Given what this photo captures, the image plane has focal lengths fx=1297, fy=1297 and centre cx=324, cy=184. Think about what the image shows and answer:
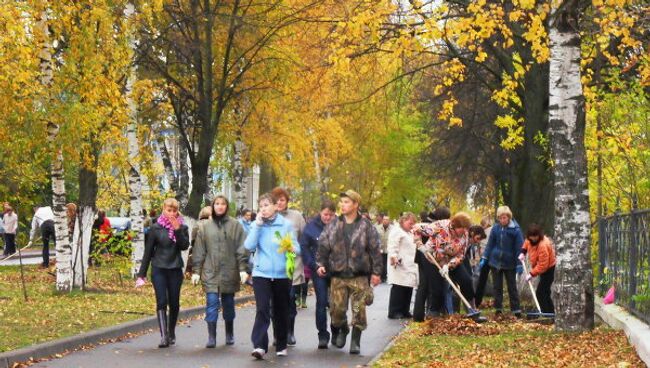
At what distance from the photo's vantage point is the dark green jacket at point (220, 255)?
14.8 metres

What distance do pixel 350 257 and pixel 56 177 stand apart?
835cm

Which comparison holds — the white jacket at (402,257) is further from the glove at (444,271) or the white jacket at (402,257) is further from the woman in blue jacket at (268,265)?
the woman in blue jacket at (268,265)

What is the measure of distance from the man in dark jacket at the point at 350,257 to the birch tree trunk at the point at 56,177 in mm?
6630

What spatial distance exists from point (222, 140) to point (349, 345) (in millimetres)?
23703

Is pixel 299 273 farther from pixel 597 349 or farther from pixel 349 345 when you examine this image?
pixel 597 349

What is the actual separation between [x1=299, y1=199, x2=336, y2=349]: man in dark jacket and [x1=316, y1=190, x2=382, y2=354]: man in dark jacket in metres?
0.91

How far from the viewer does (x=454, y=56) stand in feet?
80.0

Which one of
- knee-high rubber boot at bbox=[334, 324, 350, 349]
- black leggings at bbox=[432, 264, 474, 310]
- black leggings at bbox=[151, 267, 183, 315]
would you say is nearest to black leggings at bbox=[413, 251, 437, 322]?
black leggings at bbox=[432, 264, 474, 310]

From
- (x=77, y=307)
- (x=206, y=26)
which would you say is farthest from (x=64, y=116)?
(x=206, y=26)

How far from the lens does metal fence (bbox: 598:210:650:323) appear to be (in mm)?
13195

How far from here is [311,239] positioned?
16219 mm

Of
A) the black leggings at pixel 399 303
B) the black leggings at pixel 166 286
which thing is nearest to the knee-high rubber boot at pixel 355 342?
the black leggings at pixel 166 286

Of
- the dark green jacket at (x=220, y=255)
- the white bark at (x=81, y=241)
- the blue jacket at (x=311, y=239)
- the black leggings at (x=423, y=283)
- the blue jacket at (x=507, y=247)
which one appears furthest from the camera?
the white bark at (x=81, y=241)

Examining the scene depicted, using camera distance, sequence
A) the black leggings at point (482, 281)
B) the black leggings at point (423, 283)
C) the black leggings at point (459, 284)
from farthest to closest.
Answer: the black leggings at point (482, 281)
the black leggings at point (459, 284)
the black leggings at point (423, 283)
